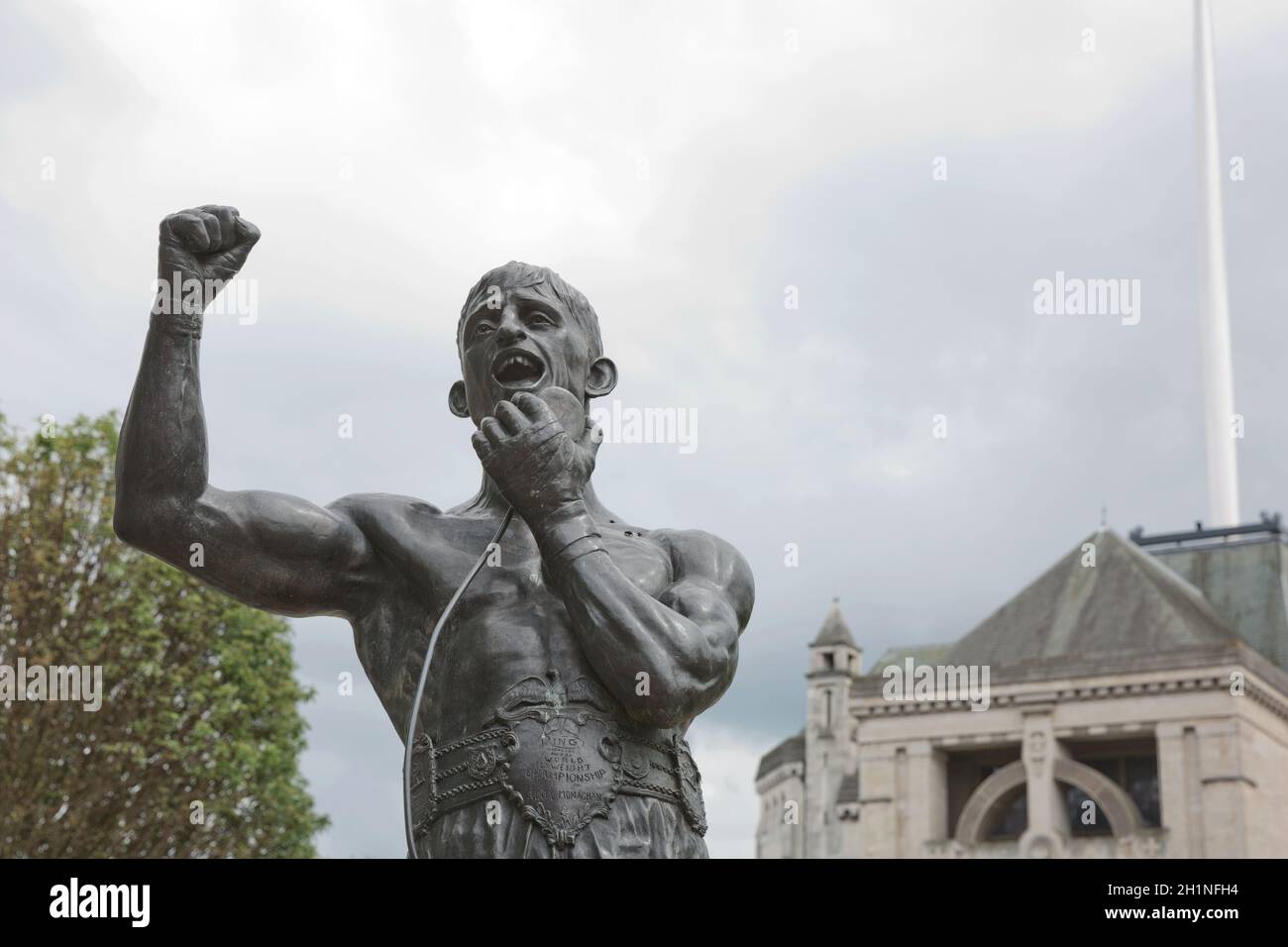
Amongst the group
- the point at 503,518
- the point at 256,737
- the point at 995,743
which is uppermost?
Result: the point at 995,743

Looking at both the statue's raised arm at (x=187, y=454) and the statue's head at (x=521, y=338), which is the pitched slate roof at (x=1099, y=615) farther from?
the statue's raised arm at (x=187, y=454)

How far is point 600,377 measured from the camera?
4969mm

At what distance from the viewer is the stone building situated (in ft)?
214

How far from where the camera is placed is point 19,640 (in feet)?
83.9

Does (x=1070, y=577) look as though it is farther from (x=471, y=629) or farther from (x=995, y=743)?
(x=471, y=629)

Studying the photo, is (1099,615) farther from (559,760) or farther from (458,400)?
(559,760)

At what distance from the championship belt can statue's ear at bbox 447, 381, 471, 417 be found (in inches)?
37.8

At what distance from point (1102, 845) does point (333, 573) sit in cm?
6452
